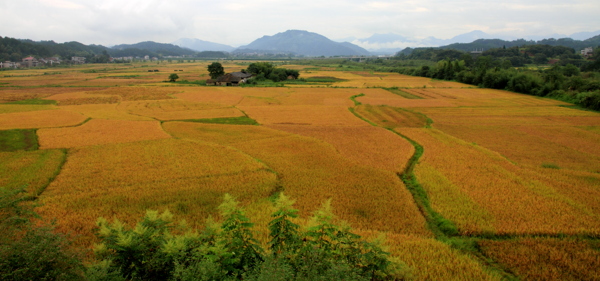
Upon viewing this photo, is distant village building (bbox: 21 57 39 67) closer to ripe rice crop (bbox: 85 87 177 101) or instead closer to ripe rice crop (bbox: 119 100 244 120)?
ripe rice crop (bbox: 85 87 177 101)

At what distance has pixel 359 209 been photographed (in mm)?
12375

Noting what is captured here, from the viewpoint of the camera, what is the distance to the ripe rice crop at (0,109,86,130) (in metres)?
26.8

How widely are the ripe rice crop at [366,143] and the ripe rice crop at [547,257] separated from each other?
755 centimetres

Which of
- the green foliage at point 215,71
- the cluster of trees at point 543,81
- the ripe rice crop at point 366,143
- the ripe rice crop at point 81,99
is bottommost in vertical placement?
the ripe rice crop at point 366,143

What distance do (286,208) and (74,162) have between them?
617 inches

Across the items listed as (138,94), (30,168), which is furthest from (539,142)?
(138,94)

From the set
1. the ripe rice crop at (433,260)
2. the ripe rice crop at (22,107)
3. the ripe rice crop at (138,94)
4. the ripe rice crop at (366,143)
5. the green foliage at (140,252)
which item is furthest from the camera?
the ripe rice crop at (138,94)

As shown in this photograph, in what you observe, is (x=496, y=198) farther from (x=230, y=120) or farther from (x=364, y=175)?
(x=230, y=120)

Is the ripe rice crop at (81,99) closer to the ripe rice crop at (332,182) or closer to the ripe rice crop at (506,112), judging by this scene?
the ripe rice crop at (332,182)

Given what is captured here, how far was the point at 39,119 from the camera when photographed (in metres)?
29.5

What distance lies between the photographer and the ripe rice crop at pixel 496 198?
434 inches

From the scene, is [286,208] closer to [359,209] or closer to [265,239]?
[265,239]

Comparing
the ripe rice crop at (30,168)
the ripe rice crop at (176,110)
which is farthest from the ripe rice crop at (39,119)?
the ripe rice crop at (30,168)

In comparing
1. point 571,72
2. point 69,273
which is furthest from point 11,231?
point 571,72
